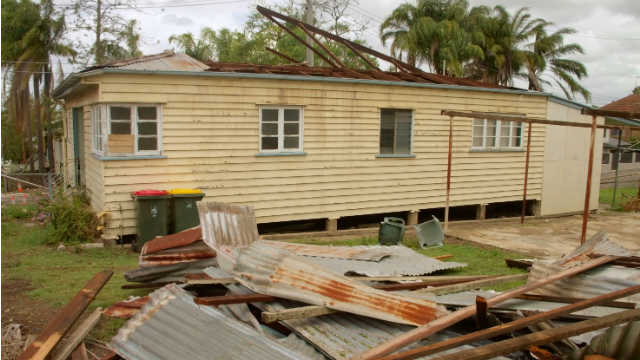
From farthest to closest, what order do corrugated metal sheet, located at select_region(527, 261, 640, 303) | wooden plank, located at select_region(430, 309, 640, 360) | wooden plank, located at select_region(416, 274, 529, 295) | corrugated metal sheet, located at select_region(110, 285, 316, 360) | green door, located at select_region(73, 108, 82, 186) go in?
green door, located at select_region(73, 108, 82, 186)
wooden plank, located at select_region(416, 274, 529, 295)
corrugated metal sheet, located at select_region(527, 261, 640, 303)
corrugated metal sheet, located at select_region(110, 285, 316, 360)
wooden plank, located at select_region(430, 309, 640, 360)

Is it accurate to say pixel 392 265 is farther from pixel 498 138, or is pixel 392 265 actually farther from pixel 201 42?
pixel 201 42

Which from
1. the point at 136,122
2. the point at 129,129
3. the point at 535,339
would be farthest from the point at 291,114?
the point at 535,339

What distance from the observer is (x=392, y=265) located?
670cm

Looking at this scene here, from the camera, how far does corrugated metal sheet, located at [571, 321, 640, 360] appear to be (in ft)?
11.2

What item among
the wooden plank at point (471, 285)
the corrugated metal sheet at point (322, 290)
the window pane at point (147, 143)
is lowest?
the wooden plank at point (471, 285)

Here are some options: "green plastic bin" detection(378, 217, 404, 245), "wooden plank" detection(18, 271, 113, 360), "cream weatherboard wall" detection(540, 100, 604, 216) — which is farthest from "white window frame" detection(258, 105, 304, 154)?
"cream weatherboard wall" detection(540, 100, 604, 216)

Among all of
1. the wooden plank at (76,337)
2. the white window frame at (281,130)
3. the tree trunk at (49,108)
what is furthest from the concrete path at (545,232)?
the tree trunk at (49,108)

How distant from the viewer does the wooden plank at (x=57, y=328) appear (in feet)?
12.8

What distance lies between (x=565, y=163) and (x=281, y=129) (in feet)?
29.5

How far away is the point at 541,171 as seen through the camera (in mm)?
14125

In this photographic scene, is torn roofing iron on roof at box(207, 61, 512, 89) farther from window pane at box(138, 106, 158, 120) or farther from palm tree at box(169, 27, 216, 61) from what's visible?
palm tree at box(169, 27, 216, 61)

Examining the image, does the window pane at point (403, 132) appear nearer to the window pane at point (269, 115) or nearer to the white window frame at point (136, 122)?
the window pane at point (269, 115)

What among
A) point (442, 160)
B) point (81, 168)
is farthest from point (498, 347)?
point (81, 168)

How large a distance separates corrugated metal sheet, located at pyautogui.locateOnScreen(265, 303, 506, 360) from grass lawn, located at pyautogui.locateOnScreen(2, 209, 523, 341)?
214 cm
